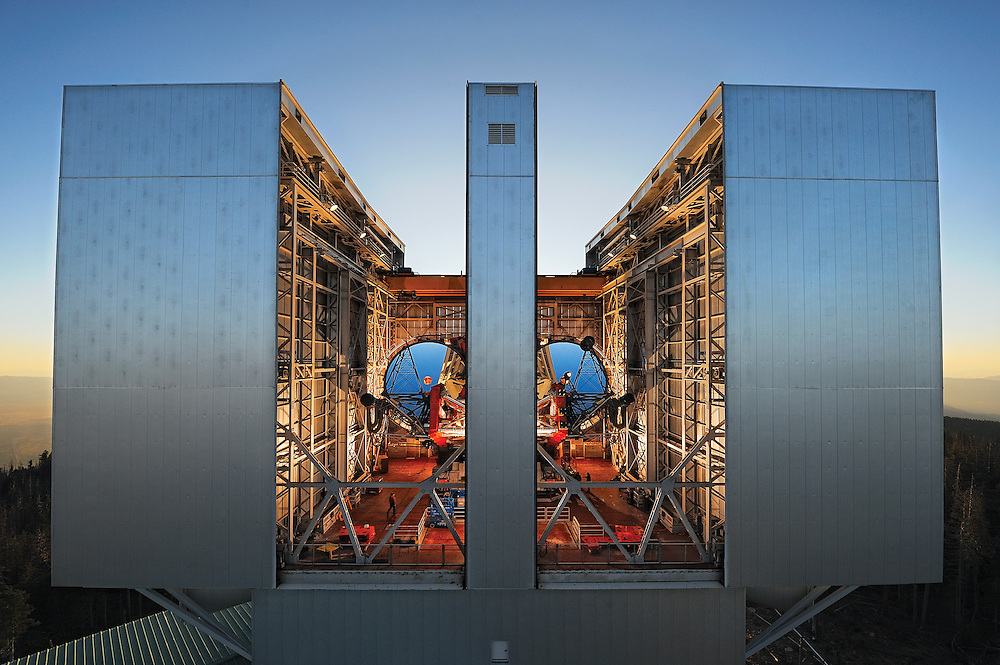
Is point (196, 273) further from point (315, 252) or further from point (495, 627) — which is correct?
point (495, 627)

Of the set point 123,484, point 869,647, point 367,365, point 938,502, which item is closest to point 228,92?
point 123,484

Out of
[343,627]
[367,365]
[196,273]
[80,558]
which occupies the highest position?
[196,273]

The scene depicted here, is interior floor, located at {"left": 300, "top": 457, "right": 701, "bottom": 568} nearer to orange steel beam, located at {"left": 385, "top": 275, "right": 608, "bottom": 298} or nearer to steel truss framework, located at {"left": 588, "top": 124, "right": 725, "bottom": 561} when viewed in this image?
steel truss framework, located at {"left": 588, "top": 124, "right": 725, "bottom": 561}

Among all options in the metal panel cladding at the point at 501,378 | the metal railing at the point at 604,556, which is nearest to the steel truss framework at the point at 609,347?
the metal railing at the point at 604,556

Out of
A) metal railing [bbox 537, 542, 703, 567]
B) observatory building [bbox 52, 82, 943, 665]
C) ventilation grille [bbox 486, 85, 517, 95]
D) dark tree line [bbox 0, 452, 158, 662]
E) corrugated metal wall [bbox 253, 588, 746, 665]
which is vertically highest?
ventilation grille [bbox 486, 85, 517, 95]

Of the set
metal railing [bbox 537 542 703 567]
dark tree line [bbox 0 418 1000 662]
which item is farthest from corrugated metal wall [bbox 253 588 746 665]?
dark tree line [bbox 0 418 1000 662]

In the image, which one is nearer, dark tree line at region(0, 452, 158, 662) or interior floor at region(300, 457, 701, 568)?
interior floor at region(300, 457, 701, 568)
